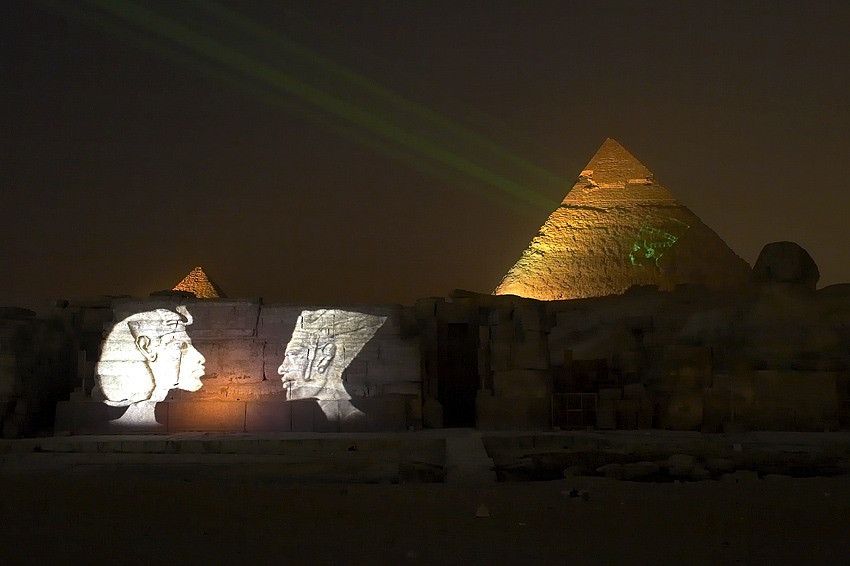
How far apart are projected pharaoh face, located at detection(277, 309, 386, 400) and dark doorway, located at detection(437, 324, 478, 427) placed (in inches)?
116

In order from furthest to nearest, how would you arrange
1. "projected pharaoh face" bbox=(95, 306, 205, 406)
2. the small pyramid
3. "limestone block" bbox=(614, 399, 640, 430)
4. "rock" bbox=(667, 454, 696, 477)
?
the small pyramid < "projected pharaoh face" bbox=(95, 306, 205, 406) < "limestone block" bbox=(614, 399, 640, 430) < "rock" bbox=(667, 454, 696, 477)

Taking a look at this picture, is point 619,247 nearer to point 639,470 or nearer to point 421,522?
point 639,470

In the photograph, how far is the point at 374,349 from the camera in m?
13.1

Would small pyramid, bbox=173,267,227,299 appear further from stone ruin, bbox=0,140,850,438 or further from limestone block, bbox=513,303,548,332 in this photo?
limestone block, bbox=513,303,548,332

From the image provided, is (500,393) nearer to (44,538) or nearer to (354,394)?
(354,394)

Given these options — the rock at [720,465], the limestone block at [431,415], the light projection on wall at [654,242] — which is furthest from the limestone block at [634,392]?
the light projection on wall at [654,242]

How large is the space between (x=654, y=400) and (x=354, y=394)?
5031 millimetres

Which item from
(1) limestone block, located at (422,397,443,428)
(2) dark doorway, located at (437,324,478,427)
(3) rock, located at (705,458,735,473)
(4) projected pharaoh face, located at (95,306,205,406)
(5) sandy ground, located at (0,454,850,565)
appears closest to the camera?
(5) sandy ground, located at (0,454,850,565)

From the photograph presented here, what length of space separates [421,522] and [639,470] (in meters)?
3.63

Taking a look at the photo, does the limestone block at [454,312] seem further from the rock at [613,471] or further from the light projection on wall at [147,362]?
the rock at [613,471]

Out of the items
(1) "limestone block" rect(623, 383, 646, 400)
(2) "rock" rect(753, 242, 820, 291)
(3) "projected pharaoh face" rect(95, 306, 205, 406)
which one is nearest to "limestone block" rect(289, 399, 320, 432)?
(3) "projected pharaoh face" rect(95, 306, 205, 406)

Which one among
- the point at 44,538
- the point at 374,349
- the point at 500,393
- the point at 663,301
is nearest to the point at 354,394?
the point at 374,349

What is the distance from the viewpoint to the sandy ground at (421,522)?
4.48 m

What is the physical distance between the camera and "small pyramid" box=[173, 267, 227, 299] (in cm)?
3100
